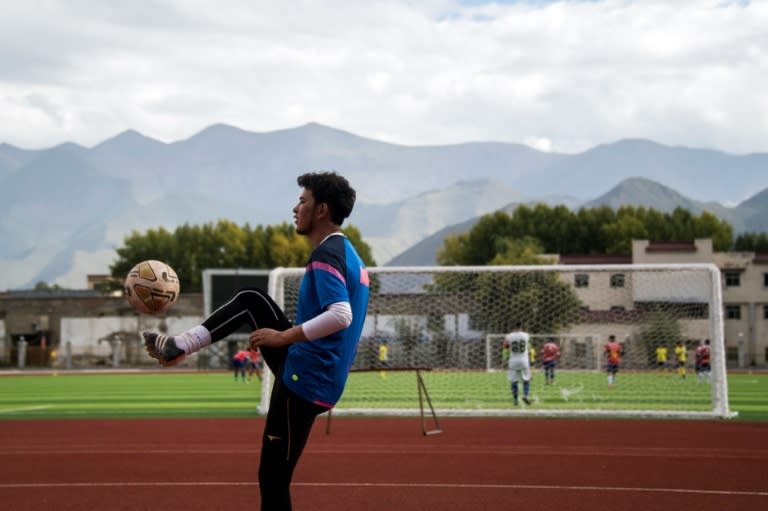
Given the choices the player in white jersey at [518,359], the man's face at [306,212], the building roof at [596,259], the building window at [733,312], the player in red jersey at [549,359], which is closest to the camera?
the man's face at [306,212]

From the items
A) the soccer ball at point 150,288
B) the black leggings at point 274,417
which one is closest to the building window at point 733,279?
the soccer ball at point 150,288

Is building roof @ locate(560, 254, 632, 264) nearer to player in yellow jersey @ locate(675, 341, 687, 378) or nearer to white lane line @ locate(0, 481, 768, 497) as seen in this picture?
player in yellow jersey @ locate(675, 341, 687, 378)

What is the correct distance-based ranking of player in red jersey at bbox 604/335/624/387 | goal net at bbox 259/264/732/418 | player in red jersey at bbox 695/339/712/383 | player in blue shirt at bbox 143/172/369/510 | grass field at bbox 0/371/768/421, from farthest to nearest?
player in red jersey at bbox 604/335/624/387 → player in red jersey at bbox 695/339/712/383 → goal net at bbox 259/264/732/418 → grass field at bbox 0/371/768/421 → player in blue shirt at bbox 143/172/369/510

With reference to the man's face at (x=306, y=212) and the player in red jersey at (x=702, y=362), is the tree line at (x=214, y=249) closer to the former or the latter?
the player in red jersey at (x=702, y=362)

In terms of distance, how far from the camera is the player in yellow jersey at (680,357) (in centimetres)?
2550

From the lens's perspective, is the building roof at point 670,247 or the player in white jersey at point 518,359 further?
the building roof at point 670,247

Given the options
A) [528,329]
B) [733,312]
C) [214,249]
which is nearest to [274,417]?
[528,329]

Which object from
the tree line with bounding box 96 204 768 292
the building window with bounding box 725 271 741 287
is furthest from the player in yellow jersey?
the tree line with bounding box 96 204 768 292

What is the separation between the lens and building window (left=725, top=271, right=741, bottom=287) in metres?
77.6

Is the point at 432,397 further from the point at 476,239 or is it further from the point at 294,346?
the point at 476,239

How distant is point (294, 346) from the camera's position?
5.24 m

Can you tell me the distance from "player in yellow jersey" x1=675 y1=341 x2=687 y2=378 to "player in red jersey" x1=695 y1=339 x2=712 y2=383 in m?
0.41

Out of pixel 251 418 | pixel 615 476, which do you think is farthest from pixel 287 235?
pixel 615 476

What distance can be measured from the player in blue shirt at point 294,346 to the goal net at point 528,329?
1537 cm
